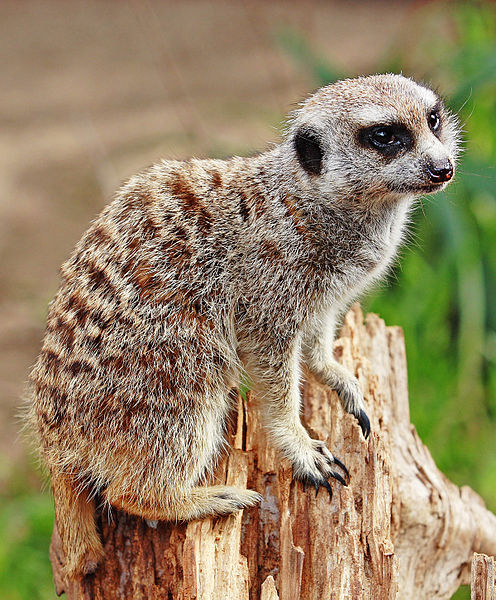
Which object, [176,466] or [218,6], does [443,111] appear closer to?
[176,466]

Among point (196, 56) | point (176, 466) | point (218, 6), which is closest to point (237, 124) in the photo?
point (196, 56)

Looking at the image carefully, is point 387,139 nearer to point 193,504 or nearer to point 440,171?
point 440,171

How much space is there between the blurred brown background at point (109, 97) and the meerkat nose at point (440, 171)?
248 centimetres

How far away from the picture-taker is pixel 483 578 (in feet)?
6.07

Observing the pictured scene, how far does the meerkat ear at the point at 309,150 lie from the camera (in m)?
2.23

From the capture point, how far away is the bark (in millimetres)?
1955

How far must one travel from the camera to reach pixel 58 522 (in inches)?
86.1

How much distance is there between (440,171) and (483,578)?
1.03 m

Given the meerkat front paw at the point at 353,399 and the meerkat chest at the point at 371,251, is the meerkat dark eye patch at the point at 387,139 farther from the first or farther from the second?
the meerkat front paw at the point at 353,399

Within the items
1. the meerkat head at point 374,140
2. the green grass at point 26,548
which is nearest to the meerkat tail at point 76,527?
the meerkat head at point 374,140

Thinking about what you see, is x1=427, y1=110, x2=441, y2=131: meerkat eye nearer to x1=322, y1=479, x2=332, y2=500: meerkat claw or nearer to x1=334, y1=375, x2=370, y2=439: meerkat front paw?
x1=334, y1=375, x2=370, y2=439: meerkat front paw

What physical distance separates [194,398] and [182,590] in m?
0.50

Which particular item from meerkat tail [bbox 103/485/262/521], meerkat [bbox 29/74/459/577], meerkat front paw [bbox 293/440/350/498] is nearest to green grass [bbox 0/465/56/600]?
meerkat [bbox 29/74/459/577]

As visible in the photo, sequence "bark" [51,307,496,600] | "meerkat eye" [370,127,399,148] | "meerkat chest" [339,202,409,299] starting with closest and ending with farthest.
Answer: "bark" [51,307,496,600] < "meerkat eye" [370,127,399,148] < "meerkat chest" [339,202,409,299]
